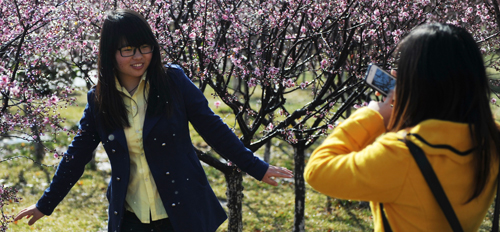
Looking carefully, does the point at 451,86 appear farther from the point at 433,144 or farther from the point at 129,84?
the point at 129,84

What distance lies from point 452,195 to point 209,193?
137 cm

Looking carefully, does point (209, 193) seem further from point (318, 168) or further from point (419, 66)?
point (419, 66)

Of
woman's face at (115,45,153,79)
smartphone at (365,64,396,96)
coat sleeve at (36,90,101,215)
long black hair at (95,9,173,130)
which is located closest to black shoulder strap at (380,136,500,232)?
smartphone at (365,64,396,96)

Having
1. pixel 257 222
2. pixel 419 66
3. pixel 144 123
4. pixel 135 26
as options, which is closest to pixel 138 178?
pixel 144 123

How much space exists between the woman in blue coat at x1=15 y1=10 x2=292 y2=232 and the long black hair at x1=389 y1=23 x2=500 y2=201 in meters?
1.05

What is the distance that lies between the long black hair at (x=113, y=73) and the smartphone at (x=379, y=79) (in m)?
1.10

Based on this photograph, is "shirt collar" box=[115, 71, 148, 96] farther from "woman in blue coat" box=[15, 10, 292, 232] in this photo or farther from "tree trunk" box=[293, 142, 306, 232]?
"tree trunk" box=[293, 142, 306, 232]

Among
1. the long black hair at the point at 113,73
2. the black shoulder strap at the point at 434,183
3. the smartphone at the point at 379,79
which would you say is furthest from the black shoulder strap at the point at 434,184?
the long black hair at the point at 113,73

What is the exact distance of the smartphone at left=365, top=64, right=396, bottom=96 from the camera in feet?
5.81

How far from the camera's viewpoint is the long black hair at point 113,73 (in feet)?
7.93

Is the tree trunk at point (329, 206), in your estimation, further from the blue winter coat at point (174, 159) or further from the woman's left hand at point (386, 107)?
the woman's left hand at point (386, 107)

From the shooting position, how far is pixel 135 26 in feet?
7.95

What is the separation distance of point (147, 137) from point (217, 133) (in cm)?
37

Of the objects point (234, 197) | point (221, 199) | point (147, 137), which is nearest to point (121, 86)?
point (147, 137)
